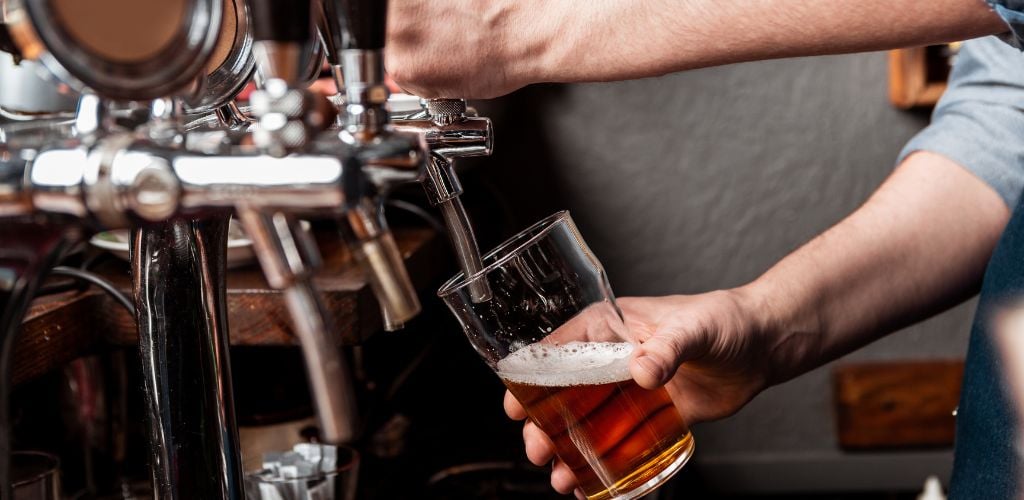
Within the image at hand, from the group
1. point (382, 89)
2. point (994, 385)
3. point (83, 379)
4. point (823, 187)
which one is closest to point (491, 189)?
point (823, 187)

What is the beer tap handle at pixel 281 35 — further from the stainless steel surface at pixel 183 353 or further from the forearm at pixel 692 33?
the forearm at pixel 692 33

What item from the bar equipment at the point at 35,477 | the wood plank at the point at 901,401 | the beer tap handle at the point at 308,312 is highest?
the beer tap handle at the point at 308,312

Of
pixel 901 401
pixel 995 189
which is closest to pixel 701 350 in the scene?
pixel 995 189

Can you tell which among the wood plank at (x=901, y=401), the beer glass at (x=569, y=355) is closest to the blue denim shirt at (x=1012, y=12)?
the beer glass at (x=569, y=355)

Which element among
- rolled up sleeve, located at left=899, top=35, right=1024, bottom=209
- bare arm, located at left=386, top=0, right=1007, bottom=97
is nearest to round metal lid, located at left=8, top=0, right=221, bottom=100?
bare arm, located at left=386, top=0, right=1007, bottom=97

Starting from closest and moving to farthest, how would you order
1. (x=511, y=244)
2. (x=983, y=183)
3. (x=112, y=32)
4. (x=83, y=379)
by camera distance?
(x=112, y=32) < (x=511, y=244) < (x=983, y=183) < (x=83, y=379)

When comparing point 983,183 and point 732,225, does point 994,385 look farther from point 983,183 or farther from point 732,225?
point 732,225

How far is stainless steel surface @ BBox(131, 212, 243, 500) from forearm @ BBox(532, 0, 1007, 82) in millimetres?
Result: 267

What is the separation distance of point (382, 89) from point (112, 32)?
11 cm

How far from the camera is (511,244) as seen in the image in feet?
2.31

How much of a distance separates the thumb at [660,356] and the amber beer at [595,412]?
0.01 m

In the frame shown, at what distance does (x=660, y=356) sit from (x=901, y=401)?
1.77 meters

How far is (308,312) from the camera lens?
38 cm

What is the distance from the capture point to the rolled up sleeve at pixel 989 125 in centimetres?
109
